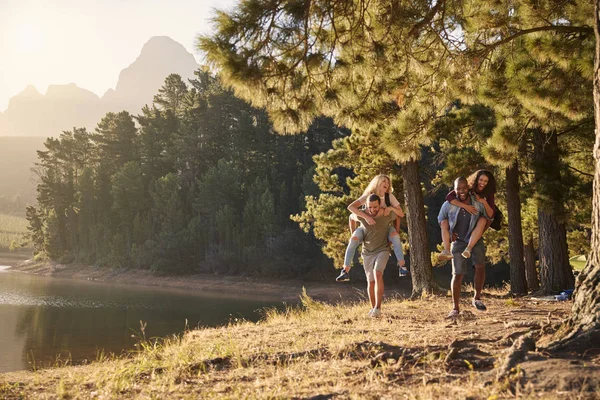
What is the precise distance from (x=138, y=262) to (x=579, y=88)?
53.8m

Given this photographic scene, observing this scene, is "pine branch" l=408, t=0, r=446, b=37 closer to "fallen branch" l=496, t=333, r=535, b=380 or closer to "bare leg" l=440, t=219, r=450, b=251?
"bare leg" l=440, t=219, r=450, b=251

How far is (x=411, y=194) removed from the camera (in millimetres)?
12086

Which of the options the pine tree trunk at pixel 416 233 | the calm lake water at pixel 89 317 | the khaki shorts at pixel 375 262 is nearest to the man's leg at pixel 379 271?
the khaki shorts at pixel 375 262

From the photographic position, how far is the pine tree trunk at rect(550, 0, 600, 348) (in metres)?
3.84

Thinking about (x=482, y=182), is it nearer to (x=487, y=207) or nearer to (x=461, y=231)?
(x=487, y=207)

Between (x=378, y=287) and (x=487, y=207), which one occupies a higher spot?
(x=487, y=207)

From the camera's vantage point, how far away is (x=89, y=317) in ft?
86.6

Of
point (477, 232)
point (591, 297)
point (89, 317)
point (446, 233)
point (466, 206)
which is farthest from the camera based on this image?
point (89, 317)

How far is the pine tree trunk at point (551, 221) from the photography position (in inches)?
406

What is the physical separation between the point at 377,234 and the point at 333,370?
3039 millimetres

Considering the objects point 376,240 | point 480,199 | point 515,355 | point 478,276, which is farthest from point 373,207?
point 515,355

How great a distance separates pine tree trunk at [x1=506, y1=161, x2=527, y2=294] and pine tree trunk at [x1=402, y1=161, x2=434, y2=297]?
7.02ft

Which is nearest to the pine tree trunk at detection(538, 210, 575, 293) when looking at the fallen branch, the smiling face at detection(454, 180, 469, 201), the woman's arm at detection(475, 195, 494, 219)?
the woman's arm at detection(475, 195, 494, 219)

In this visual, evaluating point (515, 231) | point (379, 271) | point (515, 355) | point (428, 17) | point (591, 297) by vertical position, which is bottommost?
point (515, 355)
